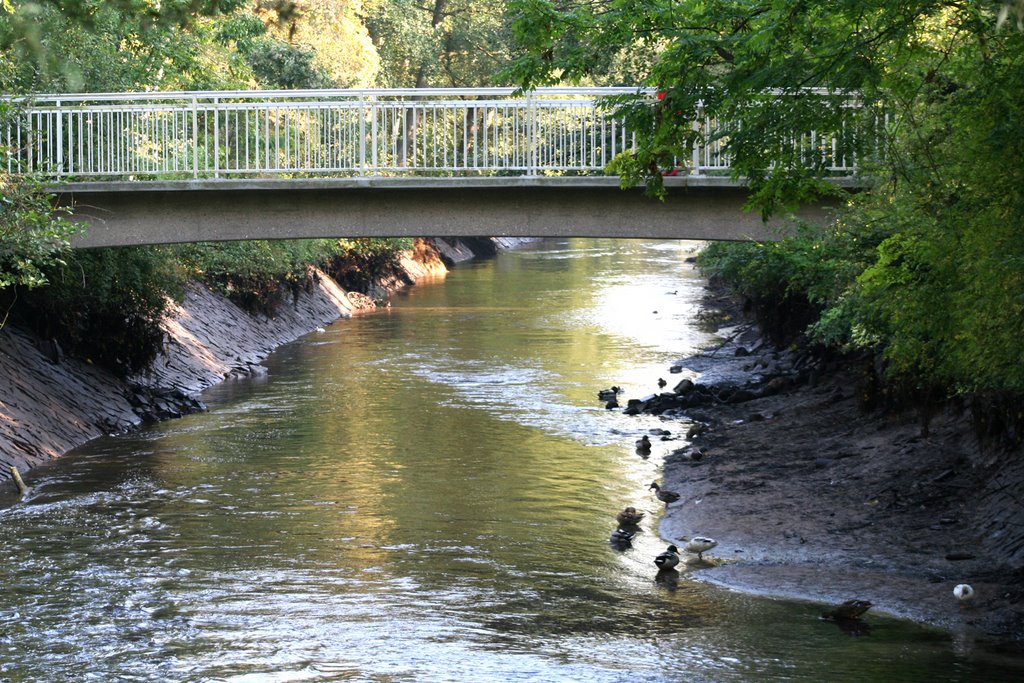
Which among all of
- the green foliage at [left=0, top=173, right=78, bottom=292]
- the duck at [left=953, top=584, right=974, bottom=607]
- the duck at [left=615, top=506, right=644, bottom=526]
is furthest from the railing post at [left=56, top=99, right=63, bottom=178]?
the duck at [left=953, top=584, right=974, bottom=607]

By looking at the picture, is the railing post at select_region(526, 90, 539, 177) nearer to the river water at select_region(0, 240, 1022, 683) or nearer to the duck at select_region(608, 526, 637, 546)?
the river water at select_region(0, 240, 1022, 683)

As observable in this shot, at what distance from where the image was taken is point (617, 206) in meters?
21.4

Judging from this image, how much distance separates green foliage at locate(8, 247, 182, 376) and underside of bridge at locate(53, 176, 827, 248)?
342cm

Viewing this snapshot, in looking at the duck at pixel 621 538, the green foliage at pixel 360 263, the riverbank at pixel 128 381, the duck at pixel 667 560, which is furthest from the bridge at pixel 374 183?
the green foliage at pixel 360 263

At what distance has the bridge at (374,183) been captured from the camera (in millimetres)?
Answer: 21250

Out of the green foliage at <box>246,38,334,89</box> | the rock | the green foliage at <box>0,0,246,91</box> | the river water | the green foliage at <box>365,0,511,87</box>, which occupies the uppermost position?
the green foliage at <box>365,0,511,87</box>

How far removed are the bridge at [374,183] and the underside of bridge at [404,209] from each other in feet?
0.07

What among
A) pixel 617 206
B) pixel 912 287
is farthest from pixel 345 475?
pixel 912 287

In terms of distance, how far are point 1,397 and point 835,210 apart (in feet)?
44.4

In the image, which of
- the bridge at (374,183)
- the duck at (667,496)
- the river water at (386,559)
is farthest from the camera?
the bridge at (374,183)

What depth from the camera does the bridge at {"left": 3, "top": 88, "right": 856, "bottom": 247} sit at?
2125cm

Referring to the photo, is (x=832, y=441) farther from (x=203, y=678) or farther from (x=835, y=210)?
(x=203, y=678)

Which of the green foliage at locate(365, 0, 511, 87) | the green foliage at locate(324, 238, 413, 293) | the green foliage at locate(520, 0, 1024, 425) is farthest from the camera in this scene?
the green foliage at locate(365, 0, 511, 87)

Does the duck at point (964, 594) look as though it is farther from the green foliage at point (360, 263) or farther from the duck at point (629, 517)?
the green foliage at point (360, 263)
